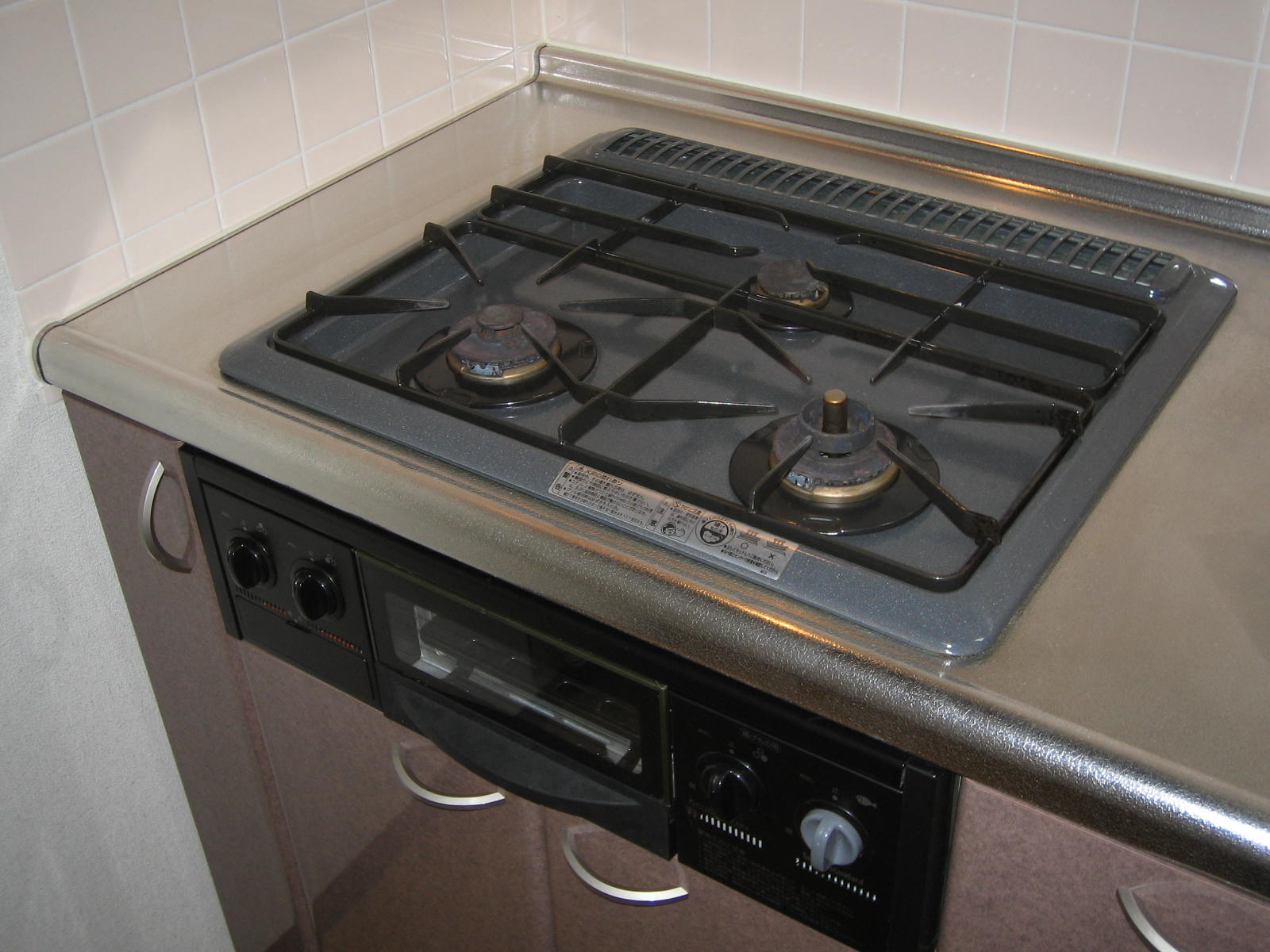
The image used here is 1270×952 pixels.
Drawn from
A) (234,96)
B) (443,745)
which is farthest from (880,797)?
(234,96)

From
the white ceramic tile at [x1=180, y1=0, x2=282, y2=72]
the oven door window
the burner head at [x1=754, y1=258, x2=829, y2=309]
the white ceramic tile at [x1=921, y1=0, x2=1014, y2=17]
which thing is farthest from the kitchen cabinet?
the white ceramic tile at [x1=921, y1=0, x2=1014, y2=17]

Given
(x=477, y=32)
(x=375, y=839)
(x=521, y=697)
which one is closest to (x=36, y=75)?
(x=477, y=32)

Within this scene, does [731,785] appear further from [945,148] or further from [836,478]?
[945,148]

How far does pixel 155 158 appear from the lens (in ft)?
3.77

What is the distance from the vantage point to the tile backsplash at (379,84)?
1071 mm

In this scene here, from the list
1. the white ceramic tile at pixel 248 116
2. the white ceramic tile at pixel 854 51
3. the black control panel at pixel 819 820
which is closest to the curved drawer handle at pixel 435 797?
the black control panel at pixel 819 820

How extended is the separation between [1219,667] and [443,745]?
579 millimetres

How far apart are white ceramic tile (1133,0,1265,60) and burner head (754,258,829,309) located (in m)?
0.39

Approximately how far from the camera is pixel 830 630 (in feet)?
2.54

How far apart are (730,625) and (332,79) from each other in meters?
0.79

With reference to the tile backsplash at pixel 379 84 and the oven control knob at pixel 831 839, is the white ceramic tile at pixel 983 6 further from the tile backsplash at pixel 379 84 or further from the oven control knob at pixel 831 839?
the oven control knob at pixel 831 839

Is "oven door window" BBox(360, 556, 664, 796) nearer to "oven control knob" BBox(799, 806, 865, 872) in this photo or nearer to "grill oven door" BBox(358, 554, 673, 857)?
"grill oven door" BBox(358, 554, 673, 857)

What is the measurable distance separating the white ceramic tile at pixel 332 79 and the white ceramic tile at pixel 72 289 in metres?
0.24

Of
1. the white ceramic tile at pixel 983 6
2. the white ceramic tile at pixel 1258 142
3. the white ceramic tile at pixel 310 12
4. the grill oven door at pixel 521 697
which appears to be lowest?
the grill oven door at pixel 521 697
